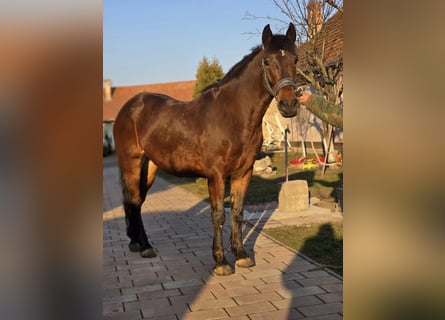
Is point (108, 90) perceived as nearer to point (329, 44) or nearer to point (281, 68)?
point (329, 44)

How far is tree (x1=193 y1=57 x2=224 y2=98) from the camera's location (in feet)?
63.8

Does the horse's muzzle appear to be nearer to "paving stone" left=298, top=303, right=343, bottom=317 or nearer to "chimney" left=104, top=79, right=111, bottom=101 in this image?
"paving stone" left=298, top=303, right=343, bottom=317

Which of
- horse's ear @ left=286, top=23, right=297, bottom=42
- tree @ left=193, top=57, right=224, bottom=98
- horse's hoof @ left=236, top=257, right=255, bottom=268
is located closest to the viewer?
horse's ear @ left=286, top=23, right=297, bottom=42

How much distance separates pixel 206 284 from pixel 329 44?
1023cm

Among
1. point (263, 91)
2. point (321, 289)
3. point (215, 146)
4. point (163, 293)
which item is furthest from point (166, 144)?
point (321, 289)

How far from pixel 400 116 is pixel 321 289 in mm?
2991

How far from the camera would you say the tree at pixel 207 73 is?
1944 centimetres

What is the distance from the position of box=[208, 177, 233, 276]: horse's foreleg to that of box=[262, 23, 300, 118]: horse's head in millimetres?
1107

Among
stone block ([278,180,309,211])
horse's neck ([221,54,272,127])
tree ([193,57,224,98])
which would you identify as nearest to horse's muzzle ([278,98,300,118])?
horse's neck ([221,54,272,127])

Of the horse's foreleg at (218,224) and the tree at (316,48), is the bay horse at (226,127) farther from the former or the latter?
the tree at (316,48)

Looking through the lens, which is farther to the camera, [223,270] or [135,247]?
[135,247]

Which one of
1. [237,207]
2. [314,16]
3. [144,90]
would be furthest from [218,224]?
[144,90]

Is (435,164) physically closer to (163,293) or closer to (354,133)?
(354,133)

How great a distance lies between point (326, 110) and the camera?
2.38 m
